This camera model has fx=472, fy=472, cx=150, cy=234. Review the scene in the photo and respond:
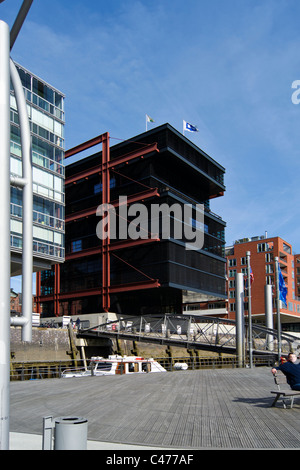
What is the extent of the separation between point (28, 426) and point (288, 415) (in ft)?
20.5

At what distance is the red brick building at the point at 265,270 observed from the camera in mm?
97312

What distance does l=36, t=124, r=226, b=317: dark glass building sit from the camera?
2655 inches

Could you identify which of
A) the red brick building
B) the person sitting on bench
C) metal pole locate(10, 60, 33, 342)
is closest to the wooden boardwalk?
the person sitting on bench

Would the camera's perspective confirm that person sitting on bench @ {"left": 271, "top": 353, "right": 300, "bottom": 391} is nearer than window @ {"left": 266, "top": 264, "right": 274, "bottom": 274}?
Yes

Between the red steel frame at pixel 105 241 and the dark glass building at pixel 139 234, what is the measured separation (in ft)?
0.50

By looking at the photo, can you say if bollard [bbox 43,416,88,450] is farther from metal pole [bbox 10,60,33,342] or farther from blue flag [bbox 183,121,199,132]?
blue flag [bbox 183,121,199,132]

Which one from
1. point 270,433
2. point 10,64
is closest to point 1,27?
point 10,64

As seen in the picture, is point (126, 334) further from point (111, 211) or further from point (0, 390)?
point (0, 390)

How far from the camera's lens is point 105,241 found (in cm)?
7244

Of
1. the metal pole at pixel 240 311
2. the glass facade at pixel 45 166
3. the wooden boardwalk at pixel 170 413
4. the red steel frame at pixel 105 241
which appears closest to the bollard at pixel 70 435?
the wooden boardwalk at pixel 170 413

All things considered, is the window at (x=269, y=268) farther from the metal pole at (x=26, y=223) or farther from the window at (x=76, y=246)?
the metal pole at (x=26, y=223)

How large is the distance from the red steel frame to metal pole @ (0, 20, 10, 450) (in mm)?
60856
